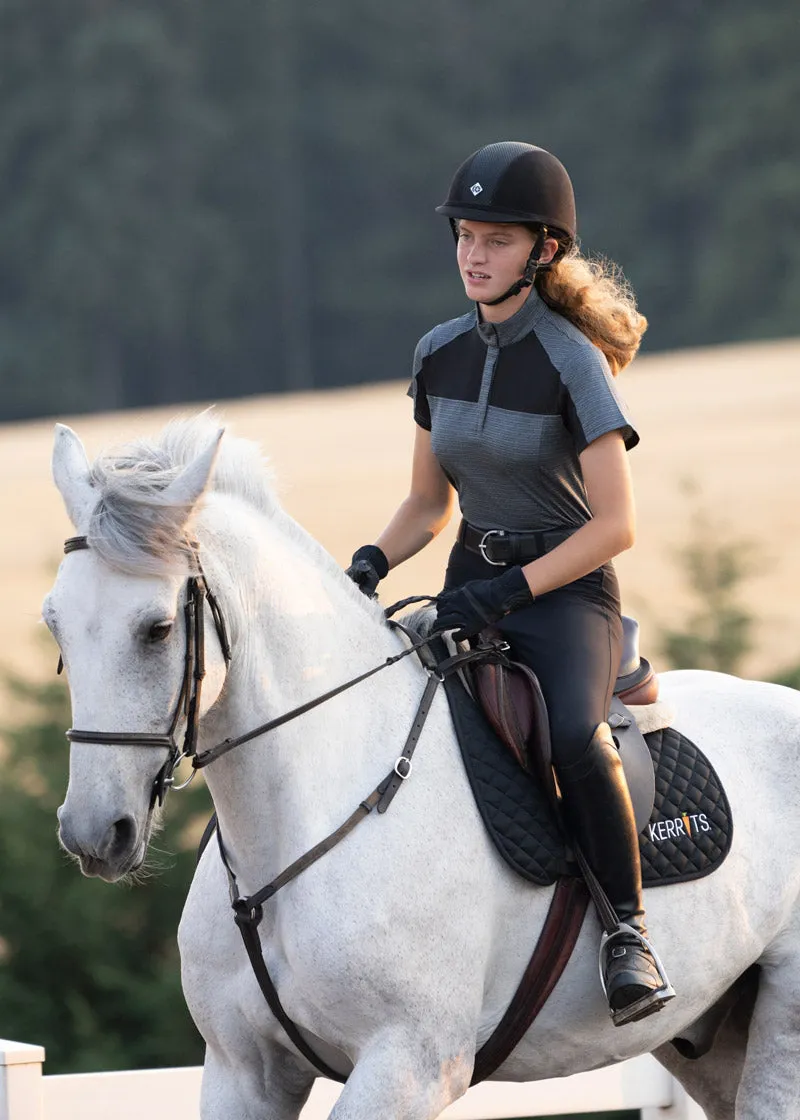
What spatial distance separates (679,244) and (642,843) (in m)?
53.8

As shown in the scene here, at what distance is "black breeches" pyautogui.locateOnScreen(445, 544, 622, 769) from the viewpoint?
4066 mm

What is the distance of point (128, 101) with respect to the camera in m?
58.9

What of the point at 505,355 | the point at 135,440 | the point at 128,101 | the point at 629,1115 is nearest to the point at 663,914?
the point at 505,355

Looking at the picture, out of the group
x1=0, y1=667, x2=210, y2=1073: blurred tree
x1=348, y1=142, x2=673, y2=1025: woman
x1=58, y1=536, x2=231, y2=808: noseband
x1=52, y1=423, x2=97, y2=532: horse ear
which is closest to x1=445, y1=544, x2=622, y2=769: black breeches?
x1=348, y1=142, x2=673, y2=1025: woman

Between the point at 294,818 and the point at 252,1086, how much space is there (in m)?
0.67

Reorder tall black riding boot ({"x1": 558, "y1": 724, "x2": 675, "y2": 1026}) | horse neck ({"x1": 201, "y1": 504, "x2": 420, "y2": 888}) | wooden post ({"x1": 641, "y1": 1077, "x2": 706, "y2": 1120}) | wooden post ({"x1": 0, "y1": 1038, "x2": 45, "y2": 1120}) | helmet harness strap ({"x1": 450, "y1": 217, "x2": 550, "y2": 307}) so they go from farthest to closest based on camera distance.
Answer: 1. wooden post ({"x1": 641, "y1": 1077, "x2": 706, "y2": 1120})
2. wooden post ({"x1": 0, "y1": 1038, "x2": 45, "y2": 1120})
3. helmet harness strap ({"x1": 450, "y1": 217, "x2": 550, "y2": 307})
4. tall black riding boot ({"x1": 558, "y1": 724, "x2": 675, "y2": 1026})
5. horse neck ({"x1": 201, "y1": 504, "x2": 420, "y2": 888})

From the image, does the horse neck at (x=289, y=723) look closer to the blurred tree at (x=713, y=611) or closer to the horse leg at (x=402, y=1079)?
the horse leg at (x=402, y=1079)

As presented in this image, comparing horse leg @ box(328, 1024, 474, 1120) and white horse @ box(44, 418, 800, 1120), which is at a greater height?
white horse @ box(44, 418, 800, 1120)

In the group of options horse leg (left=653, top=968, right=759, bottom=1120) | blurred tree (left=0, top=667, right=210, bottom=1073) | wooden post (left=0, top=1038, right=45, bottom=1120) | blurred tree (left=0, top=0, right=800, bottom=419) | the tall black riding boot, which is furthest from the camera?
blurred tree (left=0, top=0, right=800, bottom=419)

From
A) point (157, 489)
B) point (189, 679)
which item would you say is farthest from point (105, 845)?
point (157, 489)

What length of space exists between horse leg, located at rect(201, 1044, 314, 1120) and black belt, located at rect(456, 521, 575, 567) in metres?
1.29

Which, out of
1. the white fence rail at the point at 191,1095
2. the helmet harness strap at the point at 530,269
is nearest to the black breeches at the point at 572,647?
the helmet harness strap at the point at 530,269

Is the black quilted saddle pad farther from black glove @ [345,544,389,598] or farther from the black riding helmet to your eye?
the black riding helmet

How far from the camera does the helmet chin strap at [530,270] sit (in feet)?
14.1
